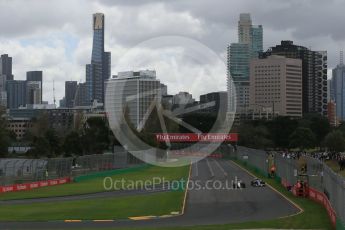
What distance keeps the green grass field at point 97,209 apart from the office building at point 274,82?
90036 millimetres

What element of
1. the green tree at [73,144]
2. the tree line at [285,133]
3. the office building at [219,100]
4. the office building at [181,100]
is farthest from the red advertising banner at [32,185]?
the tree line at [285,133]

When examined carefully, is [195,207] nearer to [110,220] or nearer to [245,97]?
[110,220]

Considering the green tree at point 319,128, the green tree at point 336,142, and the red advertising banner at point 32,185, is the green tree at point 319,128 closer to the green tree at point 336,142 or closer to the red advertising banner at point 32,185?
the green tree at point 336,142

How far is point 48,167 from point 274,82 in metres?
107

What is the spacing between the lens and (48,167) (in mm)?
57594

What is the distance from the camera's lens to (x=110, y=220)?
27.4m

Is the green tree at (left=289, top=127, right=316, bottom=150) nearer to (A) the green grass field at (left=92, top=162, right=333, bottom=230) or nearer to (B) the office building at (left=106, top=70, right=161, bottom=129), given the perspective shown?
(B) the office building at (left=106, top=70, right=161, bottom=129)

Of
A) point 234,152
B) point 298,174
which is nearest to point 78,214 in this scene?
point 298,174

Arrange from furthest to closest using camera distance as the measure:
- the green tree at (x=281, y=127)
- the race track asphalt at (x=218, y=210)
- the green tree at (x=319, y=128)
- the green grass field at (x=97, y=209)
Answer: the green tree at (x=319, y=128), the green tree at (x=281, y=127), the green grass field at (x=97, y=209), the race track asphalt at (x=218, y=210)

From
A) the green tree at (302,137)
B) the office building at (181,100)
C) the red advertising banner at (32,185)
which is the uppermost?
the office building at (181,100)

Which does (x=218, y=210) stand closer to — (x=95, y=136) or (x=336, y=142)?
(x=95, y=136)

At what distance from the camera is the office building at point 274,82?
469 feet

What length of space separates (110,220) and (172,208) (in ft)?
18.5

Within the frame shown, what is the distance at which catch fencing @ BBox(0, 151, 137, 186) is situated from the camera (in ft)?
169
